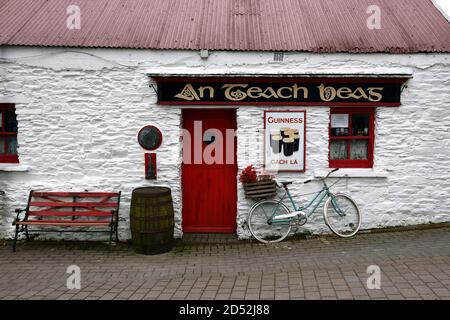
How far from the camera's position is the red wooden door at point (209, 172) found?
7172 millimetres

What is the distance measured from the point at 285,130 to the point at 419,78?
8.24 ft

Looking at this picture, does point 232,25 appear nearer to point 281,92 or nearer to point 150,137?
point 281,92

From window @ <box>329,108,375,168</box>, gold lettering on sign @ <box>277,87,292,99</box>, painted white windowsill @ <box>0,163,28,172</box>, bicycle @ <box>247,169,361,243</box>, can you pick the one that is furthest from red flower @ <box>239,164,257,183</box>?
painted white windowsill @ <box>0,163,28,172</box>

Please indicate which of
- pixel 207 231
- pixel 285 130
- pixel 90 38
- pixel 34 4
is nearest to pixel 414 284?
pixel 285 130

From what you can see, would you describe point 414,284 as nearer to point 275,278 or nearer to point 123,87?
point 275,278

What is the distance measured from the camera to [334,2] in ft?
26.2

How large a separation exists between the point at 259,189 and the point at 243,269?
1698 mm

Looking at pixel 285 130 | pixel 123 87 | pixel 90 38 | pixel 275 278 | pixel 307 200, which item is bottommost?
pixel 275 278

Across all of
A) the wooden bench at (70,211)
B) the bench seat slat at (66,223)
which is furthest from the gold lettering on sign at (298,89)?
the bench seat slat at (66,223)

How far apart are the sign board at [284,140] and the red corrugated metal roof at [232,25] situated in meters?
1.17

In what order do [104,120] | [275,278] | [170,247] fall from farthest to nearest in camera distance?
[104,120]
[170,247]
[275,278]

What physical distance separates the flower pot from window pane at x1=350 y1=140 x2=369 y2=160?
1656 millimetres

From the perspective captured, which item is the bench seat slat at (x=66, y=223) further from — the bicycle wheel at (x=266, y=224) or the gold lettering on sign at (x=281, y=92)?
the gold lettering on sign at (x=281, y=92)

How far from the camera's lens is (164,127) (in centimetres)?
690
